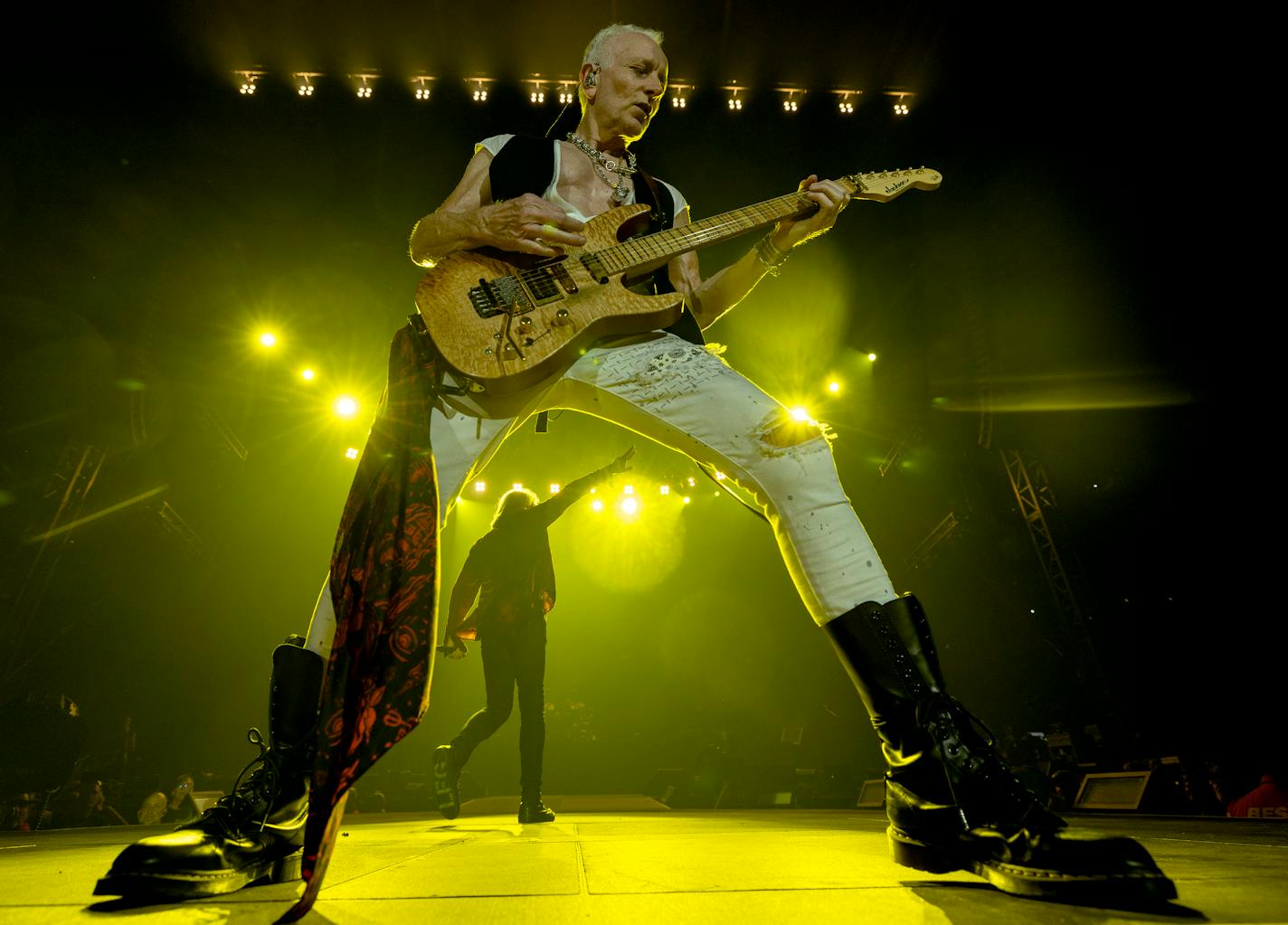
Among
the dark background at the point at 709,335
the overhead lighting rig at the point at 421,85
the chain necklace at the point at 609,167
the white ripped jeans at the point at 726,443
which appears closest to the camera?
the white ripped jeans at the point at 726,443

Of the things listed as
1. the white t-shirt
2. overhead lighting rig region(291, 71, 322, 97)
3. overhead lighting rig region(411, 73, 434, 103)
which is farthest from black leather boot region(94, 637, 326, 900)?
overhead lighting rig region(291, 71, 322, 97)

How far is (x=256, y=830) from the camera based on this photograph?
1.25 meters

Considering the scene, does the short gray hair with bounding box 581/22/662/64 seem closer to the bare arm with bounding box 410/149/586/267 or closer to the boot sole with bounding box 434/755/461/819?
the bare arm with bounding box 410/149/586/267

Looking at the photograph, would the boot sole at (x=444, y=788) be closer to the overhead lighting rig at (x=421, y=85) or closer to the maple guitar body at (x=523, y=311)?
the maple guitar body at (x=523, y=311)

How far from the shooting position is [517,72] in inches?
289

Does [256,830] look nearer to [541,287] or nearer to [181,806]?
[541,287]

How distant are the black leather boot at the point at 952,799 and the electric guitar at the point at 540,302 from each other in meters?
0.83

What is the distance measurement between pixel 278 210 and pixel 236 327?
73.5 inches

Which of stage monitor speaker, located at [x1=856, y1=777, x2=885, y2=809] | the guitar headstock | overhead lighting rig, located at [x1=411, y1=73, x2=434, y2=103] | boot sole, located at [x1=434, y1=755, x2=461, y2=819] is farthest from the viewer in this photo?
stage monitor speaker, located at [x1=856, y1=777, x2=885, y2=809]

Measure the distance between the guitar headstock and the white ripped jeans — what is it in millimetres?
1041

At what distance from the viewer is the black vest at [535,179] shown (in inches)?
71.7

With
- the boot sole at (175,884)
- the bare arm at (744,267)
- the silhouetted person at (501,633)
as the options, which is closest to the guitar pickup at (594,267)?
the bare arm at (744,267)

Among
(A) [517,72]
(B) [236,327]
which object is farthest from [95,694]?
(A) [517,72]

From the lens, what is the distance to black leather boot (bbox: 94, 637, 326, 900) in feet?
3.52
